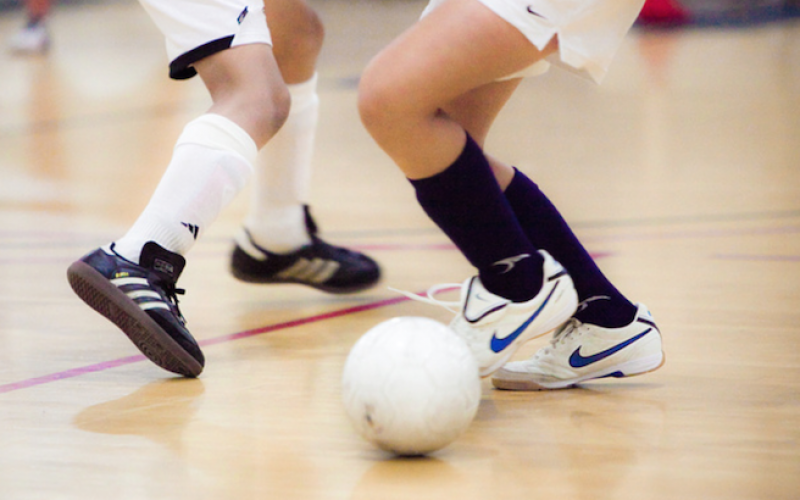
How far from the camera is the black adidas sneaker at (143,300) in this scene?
1.65 meters

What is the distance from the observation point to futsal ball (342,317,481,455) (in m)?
1.31

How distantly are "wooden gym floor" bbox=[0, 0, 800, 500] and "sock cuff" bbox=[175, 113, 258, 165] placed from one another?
14.8 inches

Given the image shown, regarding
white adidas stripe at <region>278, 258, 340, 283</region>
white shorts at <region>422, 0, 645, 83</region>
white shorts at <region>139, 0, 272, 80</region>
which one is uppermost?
white shorts at <region>422, 0, 645, 83</region>

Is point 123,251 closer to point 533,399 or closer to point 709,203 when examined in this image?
point 533,399

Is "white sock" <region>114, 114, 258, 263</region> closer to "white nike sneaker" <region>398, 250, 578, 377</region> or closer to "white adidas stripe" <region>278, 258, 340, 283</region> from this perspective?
"white nike sneaker" <region>398, 250, 578, 377</region>

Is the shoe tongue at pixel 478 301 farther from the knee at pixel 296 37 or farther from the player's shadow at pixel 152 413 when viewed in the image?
the knee at pixel 296 37

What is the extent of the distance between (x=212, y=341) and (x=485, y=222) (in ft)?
2.19

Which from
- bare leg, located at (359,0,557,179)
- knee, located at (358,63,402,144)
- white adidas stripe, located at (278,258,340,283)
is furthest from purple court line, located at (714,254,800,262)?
knee, located at (358,63,402,144)

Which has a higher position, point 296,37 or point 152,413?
point 296,37

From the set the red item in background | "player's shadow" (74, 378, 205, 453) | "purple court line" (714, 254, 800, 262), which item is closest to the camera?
"player's shadow" (74, 378, 205, 453)

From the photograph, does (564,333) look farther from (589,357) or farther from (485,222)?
(485,222)

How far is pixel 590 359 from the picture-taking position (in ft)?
5.63

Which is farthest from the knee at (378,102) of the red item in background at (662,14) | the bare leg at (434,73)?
the red item in background at (662,14)

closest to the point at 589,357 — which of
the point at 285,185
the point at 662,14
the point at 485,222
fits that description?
the point at 485,222
